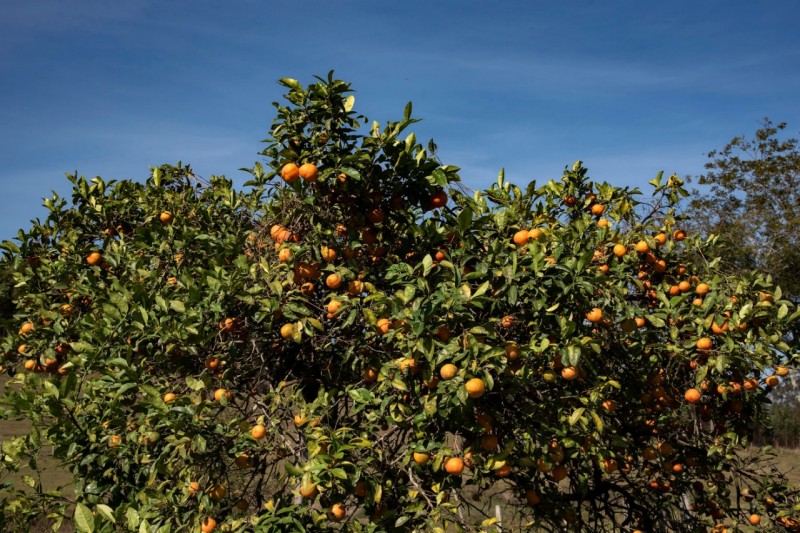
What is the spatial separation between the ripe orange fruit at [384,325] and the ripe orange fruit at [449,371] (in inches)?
16.4

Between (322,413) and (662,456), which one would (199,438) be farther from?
(662,456)

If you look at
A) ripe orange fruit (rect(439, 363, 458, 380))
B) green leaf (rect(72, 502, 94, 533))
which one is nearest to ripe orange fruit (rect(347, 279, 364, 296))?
ripe orange fruit (rect(439, 363, 458, 380))

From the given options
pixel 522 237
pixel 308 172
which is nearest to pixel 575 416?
pixel 522 237

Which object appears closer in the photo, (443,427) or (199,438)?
(199,438)

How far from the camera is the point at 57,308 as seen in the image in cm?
379

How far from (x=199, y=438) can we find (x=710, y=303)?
2.79 m

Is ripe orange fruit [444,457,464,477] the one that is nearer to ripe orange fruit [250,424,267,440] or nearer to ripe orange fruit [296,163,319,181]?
ripe orange fruit [250,424,267,440]

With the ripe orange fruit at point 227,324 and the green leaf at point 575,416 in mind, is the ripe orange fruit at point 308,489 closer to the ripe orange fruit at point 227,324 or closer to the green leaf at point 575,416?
the ripe orange fruit at point 227,324

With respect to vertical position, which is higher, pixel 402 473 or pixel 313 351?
pixel 313 351

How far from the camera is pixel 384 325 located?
9.18 ft

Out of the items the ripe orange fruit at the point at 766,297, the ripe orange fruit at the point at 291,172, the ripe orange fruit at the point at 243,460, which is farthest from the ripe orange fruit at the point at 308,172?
the ripe orange fruit at the point at 766,297

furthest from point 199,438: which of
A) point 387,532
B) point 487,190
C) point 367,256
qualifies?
point 487,190

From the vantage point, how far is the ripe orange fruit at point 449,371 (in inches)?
96.2

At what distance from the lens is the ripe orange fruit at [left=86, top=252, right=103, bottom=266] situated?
375 cm
